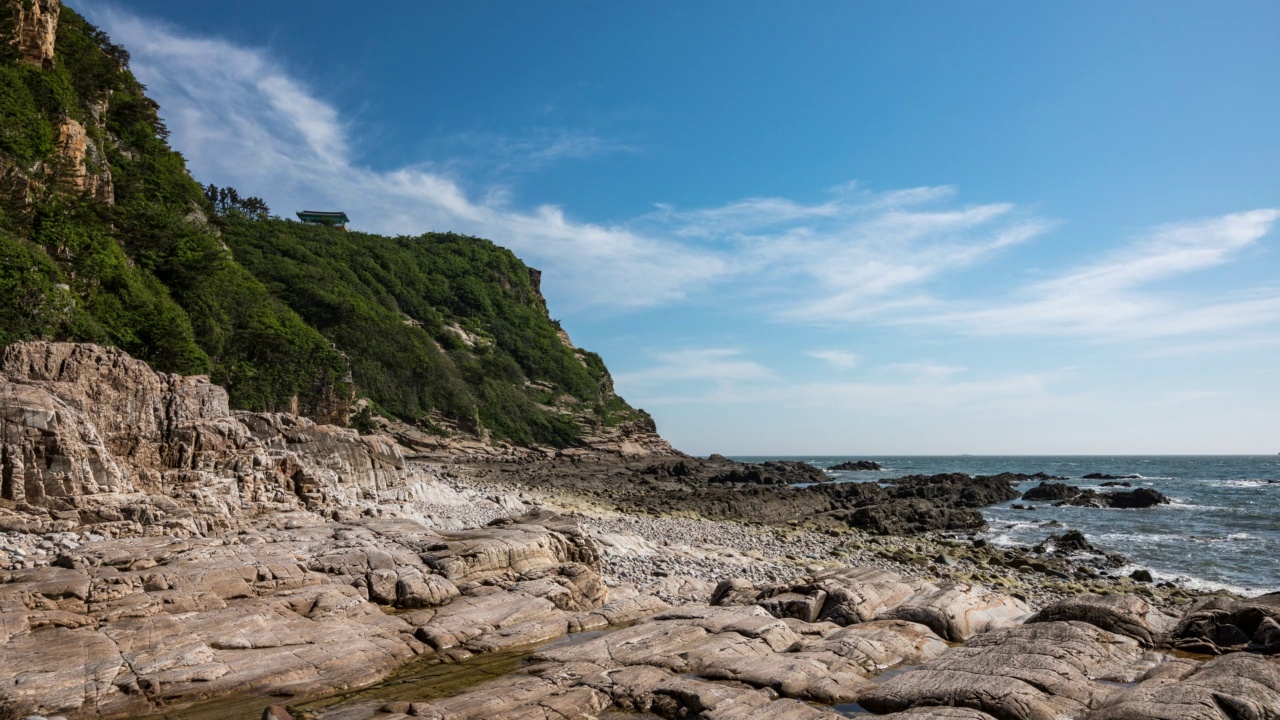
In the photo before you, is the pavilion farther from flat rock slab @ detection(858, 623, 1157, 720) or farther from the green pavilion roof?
flat rock slab @ detection(858, 623, 1157, 720)

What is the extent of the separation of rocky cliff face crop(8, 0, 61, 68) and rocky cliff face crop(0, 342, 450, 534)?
70.4 feet

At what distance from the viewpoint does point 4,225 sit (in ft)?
76.0

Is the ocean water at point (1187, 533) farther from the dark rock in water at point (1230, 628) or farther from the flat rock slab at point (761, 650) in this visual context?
the flat rock slab at point (761, 650)

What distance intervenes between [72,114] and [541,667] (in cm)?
3534

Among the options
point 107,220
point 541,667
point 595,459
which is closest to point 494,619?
point 541,667

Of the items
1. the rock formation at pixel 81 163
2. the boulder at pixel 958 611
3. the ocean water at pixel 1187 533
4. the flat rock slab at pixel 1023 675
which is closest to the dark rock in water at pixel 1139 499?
the ocean water at pixel 1187 533

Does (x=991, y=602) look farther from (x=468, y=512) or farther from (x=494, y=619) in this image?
(x=468, y=512)

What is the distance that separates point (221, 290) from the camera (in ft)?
140

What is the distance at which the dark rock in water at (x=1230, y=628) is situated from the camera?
13.1m

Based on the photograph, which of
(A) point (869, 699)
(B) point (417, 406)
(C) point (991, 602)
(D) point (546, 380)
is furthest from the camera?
(D) point (546, 380)

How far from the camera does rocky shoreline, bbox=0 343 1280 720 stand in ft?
30.2

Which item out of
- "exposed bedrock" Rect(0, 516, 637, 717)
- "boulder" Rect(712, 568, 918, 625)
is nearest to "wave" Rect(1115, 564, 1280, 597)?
"boulder" Rect(712, 568, 918, 625)

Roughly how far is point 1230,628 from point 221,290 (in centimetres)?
4881

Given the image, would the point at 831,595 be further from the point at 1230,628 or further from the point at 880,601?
the point at 1230,628
